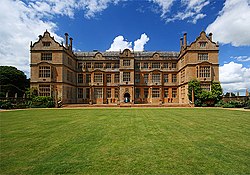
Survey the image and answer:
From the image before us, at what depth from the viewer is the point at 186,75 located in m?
31.9

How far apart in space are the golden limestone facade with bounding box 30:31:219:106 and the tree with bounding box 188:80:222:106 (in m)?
1.31

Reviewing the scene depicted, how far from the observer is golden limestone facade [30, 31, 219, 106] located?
31297 mm

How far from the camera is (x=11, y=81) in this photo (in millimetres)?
46500

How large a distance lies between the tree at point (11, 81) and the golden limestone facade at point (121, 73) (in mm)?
17621

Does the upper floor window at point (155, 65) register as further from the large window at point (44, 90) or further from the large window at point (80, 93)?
the large window at point (44, 90)

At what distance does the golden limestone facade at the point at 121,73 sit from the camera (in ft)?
103

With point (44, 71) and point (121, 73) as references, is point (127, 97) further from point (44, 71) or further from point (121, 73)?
point (44, 71)

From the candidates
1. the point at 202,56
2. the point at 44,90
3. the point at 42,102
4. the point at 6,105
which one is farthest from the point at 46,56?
the point at 202,56

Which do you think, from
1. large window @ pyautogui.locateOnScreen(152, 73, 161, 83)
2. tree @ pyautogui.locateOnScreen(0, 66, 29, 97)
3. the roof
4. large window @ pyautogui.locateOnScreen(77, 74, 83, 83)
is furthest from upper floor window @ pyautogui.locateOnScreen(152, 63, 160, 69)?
tree @ pyautogui.locateOnScreen(0, 66, 29, 97)

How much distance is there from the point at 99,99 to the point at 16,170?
115ft

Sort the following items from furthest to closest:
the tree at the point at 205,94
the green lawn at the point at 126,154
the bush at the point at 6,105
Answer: the tree at the point at 205,94
the bush at the point at 6,105
the green lawn at the point at 126,154

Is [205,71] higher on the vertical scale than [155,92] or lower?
higher

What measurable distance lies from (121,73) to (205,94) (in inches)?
678

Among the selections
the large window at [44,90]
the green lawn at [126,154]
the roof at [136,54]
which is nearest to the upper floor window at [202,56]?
the roof at [136,54]
